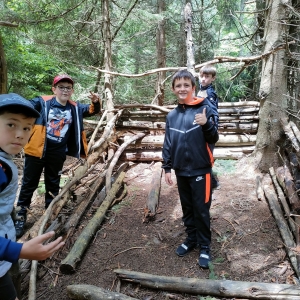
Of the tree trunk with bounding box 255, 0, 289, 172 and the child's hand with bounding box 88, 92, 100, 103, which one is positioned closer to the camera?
the child's hand with bounding box 88, 92, 100, 103

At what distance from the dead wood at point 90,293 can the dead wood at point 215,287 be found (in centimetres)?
35

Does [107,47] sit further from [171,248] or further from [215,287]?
[215,287]

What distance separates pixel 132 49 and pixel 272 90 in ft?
32.4

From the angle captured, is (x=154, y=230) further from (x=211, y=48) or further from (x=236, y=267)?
(x=211, y=48)

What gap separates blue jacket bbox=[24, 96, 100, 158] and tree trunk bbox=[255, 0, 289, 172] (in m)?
3.38

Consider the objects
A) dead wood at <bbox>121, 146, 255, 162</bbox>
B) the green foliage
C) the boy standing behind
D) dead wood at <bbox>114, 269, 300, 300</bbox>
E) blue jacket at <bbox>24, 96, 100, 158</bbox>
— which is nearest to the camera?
dead wood at <bbox>114, 269, 300, 300</bbox>

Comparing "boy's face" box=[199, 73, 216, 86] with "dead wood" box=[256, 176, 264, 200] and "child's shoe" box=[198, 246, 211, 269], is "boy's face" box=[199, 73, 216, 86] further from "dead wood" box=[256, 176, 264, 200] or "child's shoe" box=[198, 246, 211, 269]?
"child's shoe" box=[198, 246, 211, 269]

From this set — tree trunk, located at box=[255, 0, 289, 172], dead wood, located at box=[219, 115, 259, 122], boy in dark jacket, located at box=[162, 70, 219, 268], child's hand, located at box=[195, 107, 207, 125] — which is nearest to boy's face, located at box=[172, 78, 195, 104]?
boy in dark jacket, located at box=[162, 70, 219, 268]

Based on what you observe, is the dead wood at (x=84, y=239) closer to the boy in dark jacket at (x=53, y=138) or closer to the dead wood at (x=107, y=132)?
the boy in dark jacket at (x=53, y=138)

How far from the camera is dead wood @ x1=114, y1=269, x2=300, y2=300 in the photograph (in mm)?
2461

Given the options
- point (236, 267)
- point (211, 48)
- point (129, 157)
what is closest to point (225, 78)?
point (211, 48)

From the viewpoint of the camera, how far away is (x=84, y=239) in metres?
3.47

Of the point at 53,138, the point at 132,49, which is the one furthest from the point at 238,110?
the point at 132,49

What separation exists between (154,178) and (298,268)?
321 centimetres
